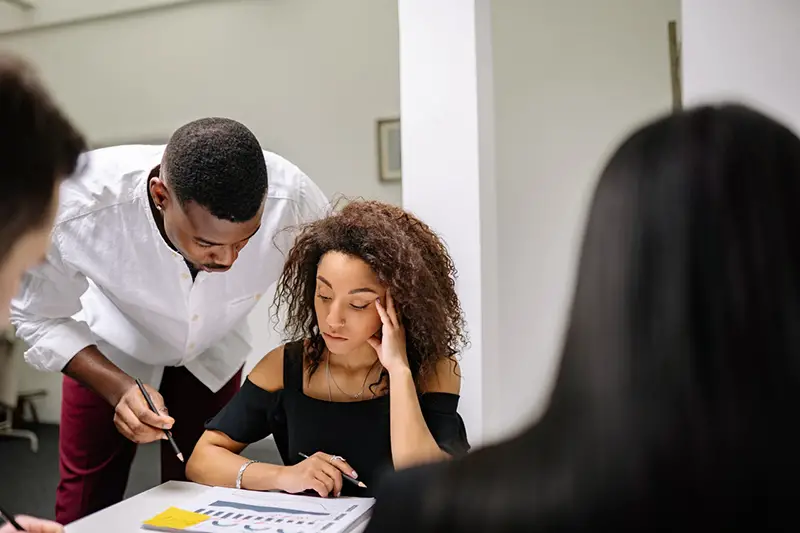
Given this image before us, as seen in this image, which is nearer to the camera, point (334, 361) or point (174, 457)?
point (334, 361)

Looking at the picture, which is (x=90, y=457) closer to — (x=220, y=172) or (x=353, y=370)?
(x=353, y=370)

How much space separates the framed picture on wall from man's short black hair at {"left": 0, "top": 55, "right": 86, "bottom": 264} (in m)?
3.10

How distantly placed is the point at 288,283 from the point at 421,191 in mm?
438

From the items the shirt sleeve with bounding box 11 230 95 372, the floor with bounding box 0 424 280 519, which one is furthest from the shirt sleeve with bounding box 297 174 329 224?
the floor with bounding box 0 424 280 519

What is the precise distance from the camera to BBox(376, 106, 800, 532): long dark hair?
46 centimetres

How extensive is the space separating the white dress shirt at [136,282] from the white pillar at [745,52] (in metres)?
1.01

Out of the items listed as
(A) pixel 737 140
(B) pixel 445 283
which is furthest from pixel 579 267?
(B) pixel 445 283

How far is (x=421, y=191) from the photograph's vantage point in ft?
6.08

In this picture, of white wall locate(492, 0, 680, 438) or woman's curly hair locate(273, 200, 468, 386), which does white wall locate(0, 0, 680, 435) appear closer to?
white wall locate(492, 0, 680, 438)

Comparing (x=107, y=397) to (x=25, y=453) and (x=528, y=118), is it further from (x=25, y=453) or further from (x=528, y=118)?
(x=25, y=453)

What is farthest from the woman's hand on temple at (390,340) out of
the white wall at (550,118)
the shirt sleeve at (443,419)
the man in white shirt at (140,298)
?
the white wall at (550,118)

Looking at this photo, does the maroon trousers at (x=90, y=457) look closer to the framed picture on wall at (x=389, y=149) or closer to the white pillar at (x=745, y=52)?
the white pillar at (x=745, y=52)

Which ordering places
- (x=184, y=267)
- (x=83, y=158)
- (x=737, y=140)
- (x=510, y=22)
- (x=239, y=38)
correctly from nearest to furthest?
(x=737, y=140)
(x=83, y=158)
(x=184, y=267)
(x=510, y=22)
(x=239, y=38)

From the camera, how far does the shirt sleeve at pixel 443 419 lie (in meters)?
1.51
